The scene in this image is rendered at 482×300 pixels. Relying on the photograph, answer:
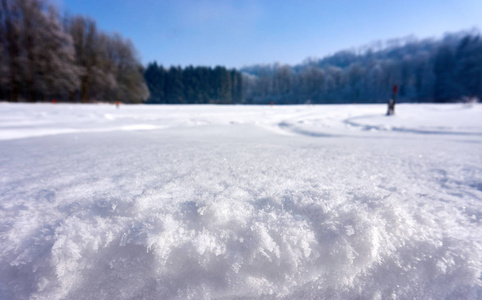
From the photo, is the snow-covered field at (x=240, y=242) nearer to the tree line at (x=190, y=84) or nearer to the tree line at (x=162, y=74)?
the tree line at (x=162, y=74)

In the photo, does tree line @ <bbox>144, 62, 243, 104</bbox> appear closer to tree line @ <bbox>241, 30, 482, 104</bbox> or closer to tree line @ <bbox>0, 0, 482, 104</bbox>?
tree line @ <bbox>0, 0, 482, 104</bbox>

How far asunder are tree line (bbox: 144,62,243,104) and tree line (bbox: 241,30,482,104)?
7616 mm

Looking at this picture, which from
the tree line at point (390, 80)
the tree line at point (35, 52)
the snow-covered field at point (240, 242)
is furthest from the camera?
the tree line at point (390, 80)

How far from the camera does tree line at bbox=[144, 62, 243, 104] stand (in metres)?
47.0

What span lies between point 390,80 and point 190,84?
49216 mm

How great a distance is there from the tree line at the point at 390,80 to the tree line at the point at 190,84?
25.0 ft

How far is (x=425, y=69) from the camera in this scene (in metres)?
53.3

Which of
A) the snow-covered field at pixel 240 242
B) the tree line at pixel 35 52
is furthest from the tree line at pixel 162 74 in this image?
the snow-covered field at pixel 240 242

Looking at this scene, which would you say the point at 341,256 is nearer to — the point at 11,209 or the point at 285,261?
the point at 285,261

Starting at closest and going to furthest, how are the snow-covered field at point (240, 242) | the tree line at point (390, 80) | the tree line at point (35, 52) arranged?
the snow-covered field at point (240, 242) → the tree line at point (35, 52) → the tree line at point (390, 80)

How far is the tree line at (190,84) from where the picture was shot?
154 feet

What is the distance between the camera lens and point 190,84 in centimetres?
5044

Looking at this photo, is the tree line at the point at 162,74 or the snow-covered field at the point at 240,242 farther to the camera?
the tree line at the point at 162,74

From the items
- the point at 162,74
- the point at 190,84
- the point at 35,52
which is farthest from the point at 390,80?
the point at 35,52
